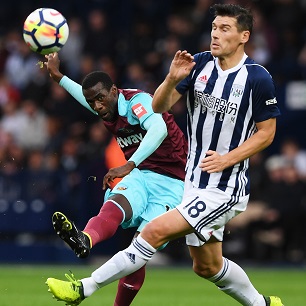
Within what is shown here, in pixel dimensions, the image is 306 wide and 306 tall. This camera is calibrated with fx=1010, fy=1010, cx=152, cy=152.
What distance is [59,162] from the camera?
1630cm

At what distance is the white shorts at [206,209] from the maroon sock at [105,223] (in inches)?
23.9

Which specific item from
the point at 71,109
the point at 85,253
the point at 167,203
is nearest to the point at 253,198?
the point at 71,109

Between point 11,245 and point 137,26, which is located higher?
point 137,26

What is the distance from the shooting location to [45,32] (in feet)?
29.0

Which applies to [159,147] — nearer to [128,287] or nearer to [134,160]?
[134,160]

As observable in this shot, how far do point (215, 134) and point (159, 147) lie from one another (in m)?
0.93

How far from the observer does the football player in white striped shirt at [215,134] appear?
7.44 m

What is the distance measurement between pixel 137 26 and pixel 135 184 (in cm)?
1069

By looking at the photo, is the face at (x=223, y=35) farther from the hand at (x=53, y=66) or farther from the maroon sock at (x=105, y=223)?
the hand at (x=53, y=66)

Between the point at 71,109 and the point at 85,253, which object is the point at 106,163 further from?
the point at 85,253

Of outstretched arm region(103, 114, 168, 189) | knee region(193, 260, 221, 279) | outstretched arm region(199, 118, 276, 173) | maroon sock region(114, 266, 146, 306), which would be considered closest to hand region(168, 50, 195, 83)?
outstretched arm region(199, 118, 276, 173)

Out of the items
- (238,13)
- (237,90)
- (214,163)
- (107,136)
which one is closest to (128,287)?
(214,163)

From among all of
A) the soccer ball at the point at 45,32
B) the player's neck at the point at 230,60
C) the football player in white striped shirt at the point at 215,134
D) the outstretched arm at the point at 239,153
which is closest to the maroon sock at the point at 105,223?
the football player in white striped shirt at the point at 215,134

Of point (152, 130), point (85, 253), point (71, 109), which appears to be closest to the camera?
point (85, 253)
